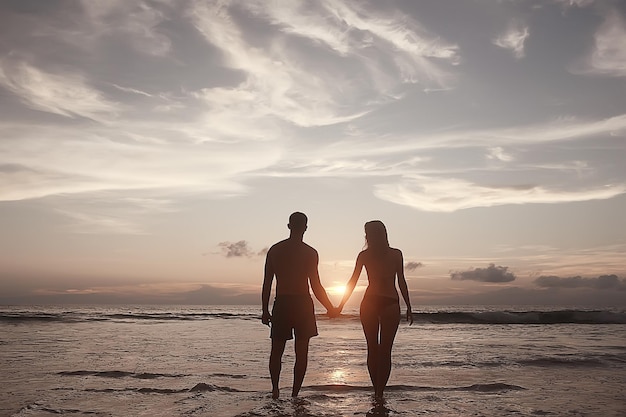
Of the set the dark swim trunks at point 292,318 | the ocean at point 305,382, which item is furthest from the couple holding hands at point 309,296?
the ocean at point 305,382

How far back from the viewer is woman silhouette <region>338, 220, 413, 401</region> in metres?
7.10

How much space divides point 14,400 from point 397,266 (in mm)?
5589

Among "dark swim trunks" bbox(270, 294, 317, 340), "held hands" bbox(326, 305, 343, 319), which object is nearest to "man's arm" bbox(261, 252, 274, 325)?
"dark swim trunks" bbox(270, 294, 317, 340)

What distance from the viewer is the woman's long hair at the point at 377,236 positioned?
731cm

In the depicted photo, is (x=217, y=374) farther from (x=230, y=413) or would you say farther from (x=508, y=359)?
(x=508, y=359)

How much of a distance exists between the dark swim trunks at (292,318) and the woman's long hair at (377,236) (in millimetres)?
1296

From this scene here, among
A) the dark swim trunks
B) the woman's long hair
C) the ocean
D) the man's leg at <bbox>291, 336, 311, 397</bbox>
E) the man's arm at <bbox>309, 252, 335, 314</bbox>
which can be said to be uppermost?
the woman's long hair

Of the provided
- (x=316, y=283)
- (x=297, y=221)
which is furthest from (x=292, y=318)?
(x=297, y=221)

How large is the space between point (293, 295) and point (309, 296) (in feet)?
0.87

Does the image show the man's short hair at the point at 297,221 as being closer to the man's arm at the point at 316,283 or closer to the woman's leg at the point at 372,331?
the man's arm at the point at 316,283

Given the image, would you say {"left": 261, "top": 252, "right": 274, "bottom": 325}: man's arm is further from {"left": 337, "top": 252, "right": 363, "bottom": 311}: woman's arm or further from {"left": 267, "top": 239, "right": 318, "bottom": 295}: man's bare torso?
{"left": 337, "top": 252, "right": 363, "bottom": 311}: woman's arm

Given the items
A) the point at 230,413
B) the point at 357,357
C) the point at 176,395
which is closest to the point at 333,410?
the point at 230,413

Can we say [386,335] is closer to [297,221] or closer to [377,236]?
[377,236]

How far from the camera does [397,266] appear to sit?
289 inches
